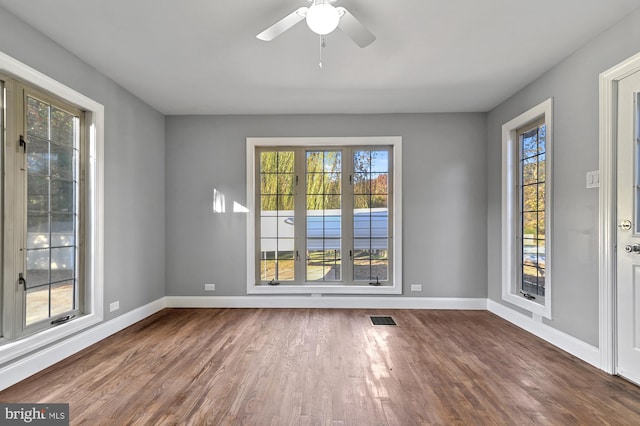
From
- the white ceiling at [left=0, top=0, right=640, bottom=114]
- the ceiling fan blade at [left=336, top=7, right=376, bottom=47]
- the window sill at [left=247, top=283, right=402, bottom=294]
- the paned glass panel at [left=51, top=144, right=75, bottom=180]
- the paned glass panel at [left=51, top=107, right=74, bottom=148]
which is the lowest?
the window sill at [left=247, top=283, right=402, bottom=294]

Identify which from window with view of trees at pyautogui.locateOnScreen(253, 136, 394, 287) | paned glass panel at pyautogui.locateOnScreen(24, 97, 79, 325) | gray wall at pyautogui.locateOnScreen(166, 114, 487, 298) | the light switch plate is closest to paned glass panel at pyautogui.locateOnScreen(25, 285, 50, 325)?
paned glass panel at pyautogui.locateOnScreen(24, 97, 79, 325)

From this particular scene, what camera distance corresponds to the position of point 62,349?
2.88m

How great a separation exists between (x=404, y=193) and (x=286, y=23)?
116 inches

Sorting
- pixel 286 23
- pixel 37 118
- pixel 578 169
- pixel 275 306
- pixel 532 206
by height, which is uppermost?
pixel 286 23

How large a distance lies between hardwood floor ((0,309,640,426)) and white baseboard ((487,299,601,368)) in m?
0.07

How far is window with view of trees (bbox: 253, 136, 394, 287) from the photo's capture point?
4.70 meters

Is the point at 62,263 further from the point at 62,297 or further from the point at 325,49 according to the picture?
the point at 325,49

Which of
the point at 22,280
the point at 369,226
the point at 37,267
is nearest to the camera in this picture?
the point at 22,280

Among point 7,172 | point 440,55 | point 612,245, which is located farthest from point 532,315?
point 7,172

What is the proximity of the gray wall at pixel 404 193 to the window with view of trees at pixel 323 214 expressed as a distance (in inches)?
9.8

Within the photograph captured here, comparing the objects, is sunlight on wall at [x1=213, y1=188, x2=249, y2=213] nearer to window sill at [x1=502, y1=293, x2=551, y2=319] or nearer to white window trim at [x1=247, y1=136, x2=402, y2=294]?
white window trim at [x1=247, y1=136, x2=402, y2=294]

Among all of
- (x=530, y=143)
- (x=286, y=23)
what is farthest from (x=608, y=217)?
(x=286, y=23)

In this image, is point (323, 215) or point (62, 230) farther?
point (323, 215)

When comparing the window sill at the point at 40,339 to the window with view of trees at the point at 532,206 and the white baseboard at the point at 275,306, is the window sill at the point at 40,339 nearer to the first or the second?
the white baseboard at the point at 275,306
